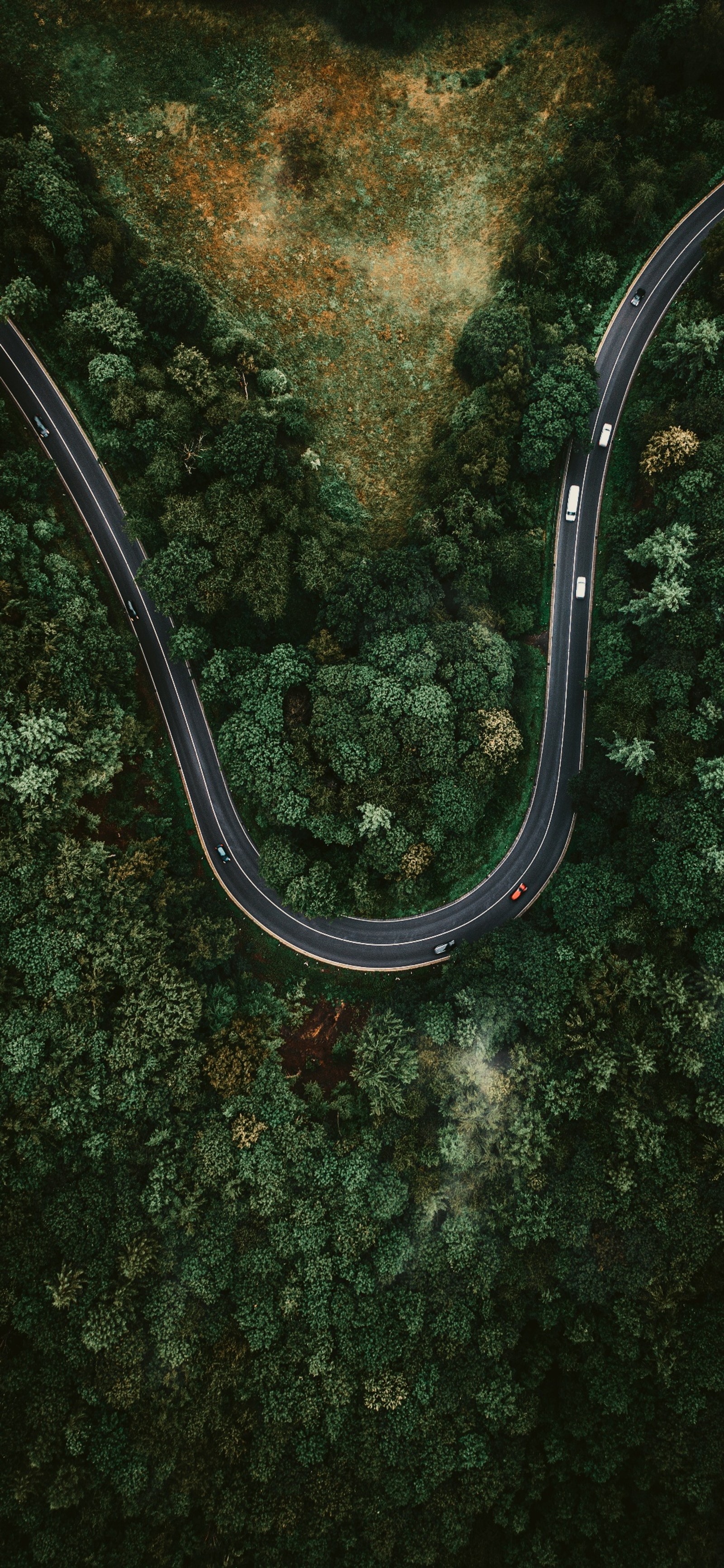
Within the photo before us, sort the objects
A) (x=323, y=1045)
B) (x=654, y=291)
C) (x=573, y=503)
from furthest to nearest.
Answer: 1. (x=573, y=503)
2. (x=654, y=291)
3. (x=323, y=1045)

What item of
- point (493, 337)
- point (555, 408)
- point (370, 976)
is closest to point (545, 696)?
point (555, 408)

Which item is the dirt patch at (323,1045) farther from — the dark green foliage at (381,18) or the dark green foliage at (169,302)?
the dark green foliage at (381,18)

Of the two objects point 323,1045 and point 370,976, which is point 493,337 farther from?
point 323,1045

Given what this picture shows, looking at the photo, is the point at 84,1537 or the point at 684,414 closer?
the point at 84,1537

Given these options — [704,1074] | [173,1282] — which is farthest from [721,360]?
[173,1282]

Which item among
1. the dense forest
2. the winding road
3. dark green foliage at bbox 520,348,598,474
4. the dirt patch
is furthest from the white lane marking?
the dirt patch

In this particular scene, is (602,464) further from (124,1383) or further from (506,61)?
(124,1383)

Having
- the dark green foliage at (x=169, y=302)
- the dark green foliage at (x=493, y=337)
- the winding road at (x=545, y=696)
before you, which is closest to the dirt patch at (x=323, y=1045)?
the winding road at (x=545, y=696)
